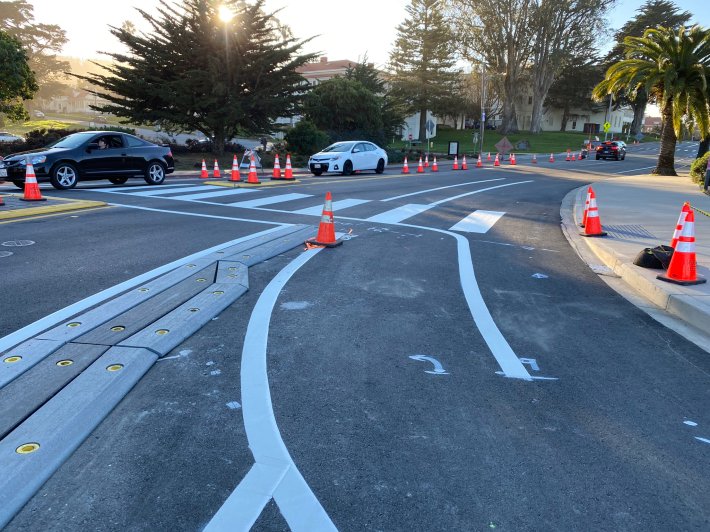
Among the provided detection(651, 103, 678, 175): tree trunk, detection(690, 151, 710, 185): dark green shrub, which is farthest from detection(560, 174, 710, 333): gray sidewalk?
detection(651, 103, 678, 175): tree trunk

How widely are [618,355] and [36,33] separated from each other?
95.9m

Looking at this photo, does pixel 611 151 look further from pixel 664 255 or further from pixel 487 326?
pixel 487 326

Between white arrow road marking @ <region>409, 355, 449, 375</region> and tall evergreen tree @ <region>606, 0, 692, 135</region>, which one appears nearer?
white arrow road marking @ <region>409, 355, 449, 375</region>

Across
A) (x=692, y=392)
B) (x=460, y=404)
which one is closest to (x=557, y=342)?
(x=692, y=392)

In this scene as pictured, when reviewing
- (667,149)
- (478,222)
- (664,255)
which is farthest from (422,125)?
(664,255)

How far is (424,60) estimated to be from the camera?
6319 cm

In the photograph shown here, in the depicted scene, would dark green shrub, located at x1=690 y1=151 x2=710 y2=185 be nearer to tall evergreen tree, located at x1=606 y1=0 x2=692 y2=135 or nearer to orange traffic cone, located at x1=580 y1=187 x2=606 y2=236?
orange traffic cone, located at x1=580 y1=187 x2=606 y2=236

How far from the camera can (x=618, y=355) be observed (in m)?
4.51

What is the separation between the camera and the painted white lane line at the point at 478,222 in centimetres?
1050

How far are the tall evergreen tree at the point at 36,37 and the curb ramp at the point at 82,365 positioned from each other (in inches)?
3393

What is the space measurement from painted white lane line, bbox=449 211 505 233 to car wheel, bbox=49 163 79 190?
32.7 feet

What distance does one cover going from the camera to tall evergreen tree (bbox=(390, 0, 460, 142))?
61938 mm

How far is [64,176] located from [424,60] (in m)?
56.7

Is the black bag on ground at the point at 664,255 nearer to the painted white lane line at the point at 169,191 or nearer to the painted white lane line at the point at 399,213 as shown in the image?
the painted white lane line at the point at 399,213
